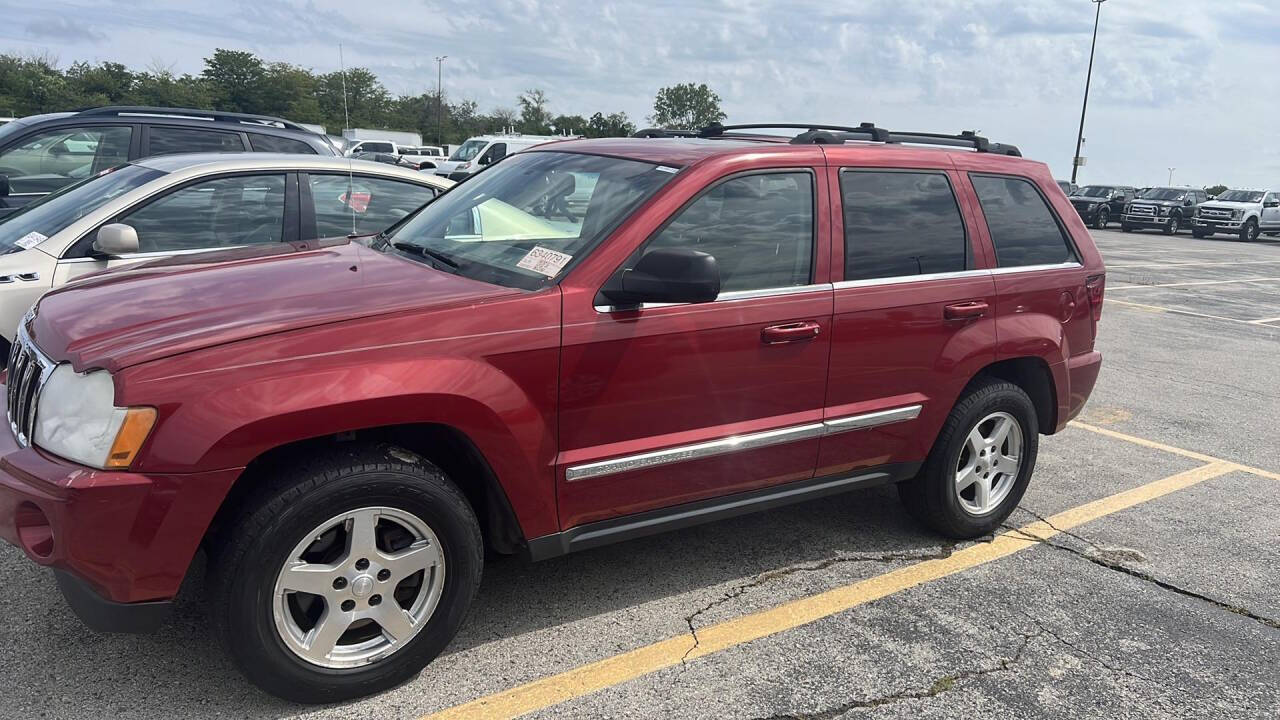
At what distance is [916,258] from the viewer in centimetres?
399

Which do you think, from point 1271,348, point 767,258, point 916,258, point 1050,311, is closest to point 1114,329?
point 1271,348

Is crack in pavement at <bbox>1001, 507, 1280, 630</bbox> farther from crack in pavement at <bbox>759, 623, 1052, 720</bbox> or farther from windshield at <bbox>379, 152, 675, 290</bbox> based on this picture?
windshield at <bbox>379, 152, 675, 290</bbox>

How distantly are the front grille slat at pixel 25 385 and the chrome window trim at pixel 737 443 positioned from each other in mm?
1580

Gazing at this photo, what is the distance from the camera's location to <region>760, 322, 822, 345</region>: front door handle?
3.47m

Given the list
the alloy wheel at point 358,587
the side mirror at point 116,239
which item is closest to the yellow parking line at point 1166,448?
the alloy wheel at point 358,587

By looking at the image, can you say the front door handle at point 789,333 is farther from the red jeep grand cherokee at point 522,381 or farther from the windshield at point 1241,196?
the windshield at point 1241,196

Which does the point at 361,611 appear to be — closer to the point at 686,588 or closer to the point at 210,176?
the point at 686,588

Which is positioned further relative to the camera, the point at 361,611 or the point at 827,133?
the point at 827,133

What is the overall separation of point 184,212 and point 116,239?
0.63 metres

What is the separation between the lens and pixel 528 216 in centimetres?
367

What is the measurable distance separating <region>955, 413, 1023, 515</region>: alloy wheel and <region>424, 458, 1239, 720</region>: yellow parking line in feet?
0.72

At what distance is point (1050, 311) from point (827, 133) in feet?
4.72

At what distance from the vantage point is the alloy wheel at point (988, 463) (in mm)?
4324

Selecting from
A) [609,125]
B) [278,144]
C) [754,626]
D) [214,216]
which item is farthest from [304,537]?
[609,125]
